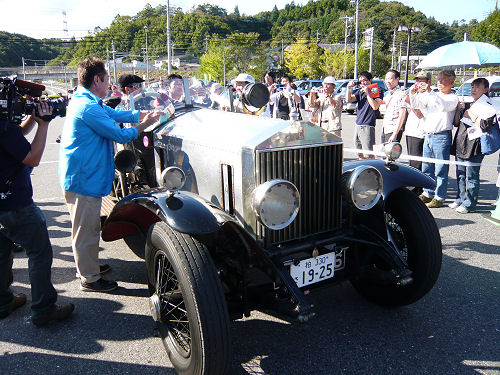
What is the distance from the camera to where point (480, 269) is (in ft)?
12.8

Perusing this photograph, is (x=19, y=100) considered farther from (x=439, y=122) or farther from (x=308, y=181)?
(x=439, y=122)

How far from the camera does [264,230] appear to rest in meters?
2.70

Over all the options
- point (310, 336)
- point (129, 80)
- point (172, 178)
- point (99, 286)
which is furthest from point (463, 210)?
point (129, 80)

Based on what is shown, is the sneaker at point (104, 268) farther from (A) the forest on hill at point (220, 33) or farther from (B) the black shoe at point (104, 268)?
(A) the forest on hill at point (220, 33)

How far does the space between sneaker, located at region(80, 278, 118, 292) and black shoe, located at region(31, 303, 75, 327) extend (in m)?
0.35

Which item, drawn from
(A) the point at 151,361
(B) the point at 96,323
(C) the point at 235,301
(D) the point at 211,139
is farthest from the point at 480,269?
(B) the point at 96,323

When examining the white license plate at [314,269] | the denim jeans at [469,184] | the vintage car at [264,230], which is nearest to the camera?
the vintage car at [264,230]

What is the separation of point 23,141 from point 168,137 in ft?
3.92

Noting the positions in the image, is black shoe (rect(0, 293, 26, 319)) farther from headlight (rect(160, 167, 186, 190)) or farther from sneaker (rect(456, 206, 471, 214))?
sneaker (rect(456, 206, 471, 214))

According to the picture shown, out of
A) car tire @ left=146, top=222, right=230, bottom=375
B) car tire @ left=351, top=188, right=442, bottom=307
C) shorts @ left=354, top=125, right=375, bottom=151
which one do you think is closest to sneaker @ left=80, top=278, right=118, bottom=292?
car tire @ left=146, top=222, right=230, bottom=375

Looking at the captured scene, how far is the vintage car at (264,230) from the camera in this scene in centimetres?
229

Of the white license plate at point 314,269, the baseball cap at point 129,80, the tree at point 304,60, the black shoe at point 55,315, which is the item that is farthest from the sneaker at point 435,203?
the tree at point 304,60

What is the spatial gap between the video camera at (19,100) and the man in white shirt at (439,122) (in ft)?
16.5

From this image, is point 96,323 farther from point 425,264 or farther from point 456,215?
point 456,215
